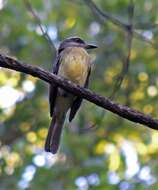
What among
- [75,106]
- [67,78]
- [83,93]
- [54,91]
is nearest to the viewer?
[83,93]

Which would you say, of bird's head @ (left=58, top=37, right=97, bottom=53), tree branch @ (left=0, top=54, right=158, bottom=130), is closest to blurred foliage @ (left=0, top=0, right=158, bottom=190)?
bird's head @ (left=58, top=37, right=97, bottom=53)

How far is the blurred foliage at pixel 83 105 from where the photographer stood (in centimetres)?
754

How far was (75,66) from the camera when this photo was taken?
614 cm

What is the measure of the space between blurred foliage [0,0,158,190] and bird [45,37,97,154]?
1.04m

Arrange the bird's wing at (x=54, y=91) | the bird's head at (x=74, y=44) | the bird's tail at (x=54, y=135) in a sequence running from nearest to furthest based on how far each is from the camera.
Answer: the bird's tail at (x=54, y=135)
the bird's wing at (x=54, y=91)
the bird's head at (x=74, y=44)

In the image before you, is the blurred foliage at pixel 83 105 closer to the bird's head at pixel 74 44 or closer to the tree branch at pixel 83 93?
the bird's head at pixel 74 44

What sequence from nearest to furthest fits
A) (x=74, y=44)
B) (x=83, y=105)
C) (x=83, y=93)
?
(x=83, y=93), (x=74, y=44), (x=83, y=105)

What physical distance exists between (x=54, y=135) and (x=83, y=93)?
5.85 ft

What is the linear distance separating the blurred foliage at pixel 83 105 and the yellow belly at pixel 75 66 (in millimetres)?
1120

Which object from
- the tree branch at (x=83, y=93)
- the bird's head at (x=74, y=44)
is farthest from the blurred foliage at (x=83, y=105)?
the tree branch at (x=83, y=93)

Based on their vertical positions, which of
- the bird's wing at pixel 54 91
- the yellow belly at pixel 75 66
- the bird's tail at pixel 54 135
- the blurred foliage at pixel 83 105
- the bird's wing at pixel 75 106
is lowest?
the blurred foliage at pixel 83 105

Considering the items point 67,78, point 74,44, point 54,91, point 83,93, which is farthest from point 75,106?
point 83,93

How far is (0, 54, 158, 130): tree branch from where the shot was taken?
4.40 metres

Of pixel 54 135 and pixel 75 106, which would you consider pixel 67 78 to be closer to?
pixel 75 106
